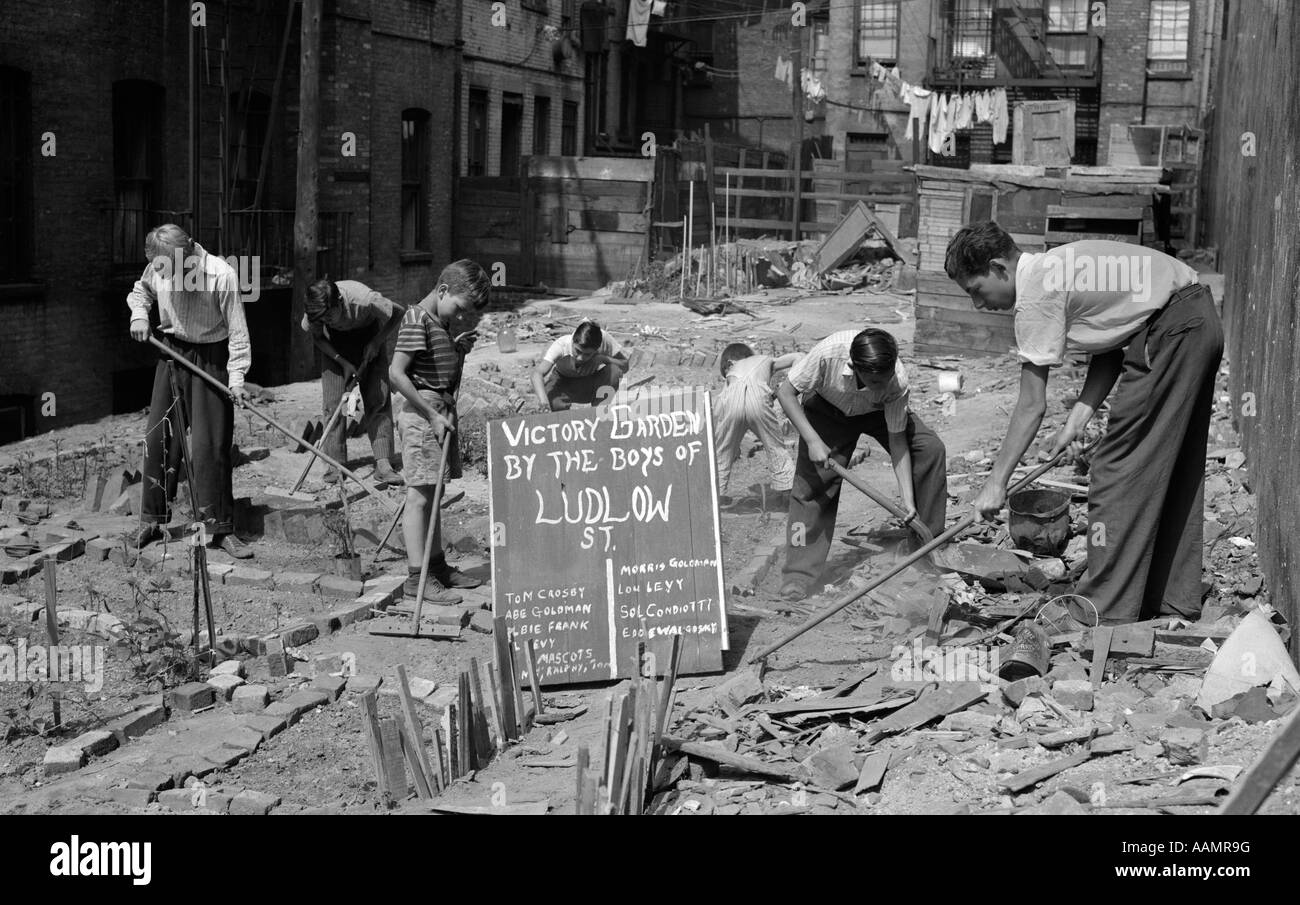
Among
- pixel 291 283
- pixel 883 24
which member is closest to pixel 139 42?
pixel 291 283

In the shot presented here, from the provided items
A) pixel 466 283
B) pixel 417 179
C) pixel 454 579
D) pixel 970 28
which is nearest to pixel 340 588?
pixel 454 579

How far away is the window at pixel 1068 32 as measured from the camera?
3278cm

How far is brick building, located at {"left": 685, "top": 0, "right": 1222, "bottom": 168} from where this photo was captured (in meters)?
32.0

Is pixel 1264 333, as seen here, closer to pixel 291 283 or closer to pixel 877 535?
pixel 877 535

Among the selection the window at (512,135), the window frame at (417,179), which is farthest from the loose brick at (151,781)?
the window at (512,135)

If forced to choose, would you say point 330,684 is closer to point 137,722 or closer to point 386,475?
point 137,722

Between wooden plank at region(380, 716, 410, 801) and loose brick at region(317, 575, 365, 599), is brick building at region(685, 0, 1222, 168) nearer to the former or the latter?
loose brick at region(317, 575, 365, 599)

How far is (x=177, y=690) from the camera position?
6328mm

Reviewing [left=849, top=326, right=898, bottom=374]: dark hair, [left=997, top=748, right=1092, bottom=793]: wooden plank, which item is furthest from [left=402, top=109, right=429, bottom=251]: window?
[left=997, top=748, right=1092, bottom=793]: wooden plank

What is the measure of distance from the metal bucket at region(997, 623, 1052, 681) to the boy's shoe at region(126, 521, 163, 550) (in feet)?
17.8

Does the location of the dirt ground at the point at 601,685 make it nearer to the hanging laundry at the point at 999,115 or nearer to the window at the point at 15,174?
the window at the point at 15,174

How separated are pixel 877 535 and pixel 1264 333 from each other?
2.56 metres

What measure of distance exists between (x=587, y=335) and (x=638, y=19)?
24.1 meters

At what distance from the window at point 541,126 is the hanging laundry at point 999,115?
34.3ft
